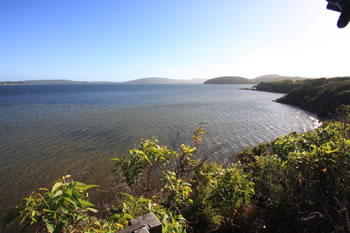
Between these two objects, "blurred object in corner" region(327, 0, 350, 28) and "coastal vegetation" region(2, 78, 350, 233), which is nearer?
"blurred object in corner" region(327, 0, 350, 28)

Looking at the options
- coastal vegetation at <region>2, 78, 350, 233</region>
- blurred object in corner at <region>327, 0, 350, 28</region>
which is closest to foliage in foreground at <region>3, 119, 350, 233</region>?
coastal vegetation at <region>2, 78, 350, 233</region>

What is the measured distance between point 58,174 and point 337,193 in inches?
463

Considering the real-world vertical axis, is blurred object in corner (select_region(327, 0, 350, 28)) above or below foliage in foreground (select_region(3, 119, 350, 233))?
above

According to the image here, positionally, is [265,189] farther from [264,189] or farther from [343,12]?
[343,12]

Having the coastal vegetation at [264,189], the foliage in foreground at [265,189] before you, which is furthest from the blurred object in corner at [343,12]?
the foliage in foreground at [265,189]

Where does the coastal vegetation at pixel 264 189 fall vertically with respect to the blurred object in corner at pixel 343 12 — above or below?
below

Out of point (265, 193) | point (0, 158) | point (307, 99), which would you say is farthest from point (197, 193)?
point (307, 99)

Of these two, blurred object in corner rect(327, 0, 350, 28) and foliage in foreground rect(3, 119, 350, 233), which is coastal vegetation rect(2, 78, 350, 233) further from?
blurred object in corner rect(327, 0, 350, 28)

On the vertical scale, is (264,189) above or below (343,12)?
below

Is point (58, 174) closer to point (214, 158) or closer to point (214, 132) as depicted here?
point (214, 158)

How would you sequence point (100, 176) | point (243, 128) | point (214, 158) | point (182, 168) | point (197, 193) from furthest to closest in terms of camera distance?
point (243, 128)
point (214, 158)
point (100, 176)
point (197, 193)
point (182, 168)

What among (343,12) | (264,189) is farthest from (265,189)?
(343,12)

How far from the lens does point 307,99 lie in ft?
112

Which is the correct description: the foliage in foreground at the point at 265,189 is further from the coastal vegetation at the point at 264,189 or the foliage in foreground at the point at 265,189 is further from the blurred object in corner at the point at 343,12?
the blurred object in corner at the point at 343,12
